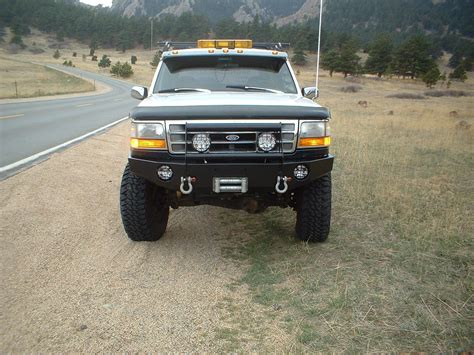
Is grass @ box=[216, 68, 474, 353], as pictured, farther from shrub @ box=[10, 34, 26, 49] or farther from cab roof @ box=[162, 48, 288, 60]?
shrub @ box=[10, 34, 26, 49]

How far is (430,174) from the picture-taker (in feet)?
25.7

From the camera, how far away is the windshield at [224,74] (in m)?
5.05

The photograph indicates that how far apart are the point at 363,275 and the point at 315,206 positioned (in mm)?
777

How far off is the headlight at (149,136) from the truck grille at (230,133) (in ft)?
0.21

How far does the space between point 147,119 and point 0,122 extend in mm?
11370

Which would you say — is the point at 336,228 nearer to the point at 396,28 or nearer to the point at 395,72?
the point at 395,72

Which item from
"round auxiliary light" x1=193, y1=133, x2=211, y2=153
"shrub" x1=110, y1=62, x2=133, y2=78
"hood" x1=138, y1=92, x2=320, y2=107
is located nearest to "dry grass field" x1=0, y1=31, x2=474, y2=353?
"round auxiliary light" x1=193, y1=133, x2=211, y2=153

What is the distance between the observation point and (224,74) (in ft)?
16.8

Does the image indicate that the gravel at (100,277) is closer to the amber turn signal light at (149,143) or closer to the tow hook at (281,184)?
the tow hook at (281,184)

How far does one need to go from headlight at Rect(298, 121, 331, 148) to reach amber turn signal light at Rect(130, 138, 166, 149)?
1172mm

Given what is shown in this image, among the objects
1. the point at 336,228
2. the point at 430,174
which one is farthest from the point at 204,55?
the point at 430,174

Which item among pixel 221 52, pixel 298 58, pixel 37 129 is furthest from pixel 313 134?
pixel 298 58

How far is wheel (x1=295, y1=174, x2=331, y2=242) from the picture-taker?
13.6ft

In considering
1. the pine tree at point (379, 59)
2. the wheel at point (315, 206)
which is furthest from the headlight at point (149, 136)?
the pine tree at point (379, 59)
